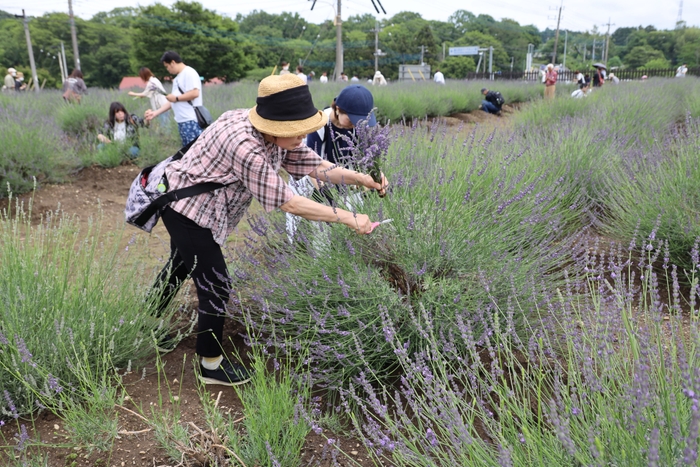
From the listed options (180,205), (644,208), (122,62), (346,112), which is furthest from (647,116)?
(122,62)

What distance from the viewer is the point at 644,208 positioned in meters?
3.28

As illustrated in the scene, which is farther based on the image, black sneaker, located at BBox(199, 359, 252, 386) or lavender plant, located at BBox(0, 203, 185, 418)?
black sneaker, located at BBox(199, 359, 252, 386)

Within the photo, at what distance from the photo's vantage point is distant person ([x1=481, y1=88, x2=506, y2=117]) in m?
13.0

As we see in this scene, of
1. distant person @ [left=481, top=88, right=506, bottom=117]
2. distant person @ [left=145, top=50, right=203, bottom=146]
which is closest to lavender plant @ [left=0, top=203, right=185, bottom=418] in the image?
distant person @ [left=145, top=50, right=203, bottom=146]

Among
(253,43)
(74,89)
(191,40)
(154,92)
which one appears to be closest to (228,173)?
(154,92)

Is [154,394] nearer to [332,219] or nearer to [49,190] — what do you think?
[332,219]

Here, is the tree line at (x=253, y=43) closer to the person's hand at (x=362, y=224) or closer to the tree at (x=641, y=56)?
the tree at (x=641, y=56)

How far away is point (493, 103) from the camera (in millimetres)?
13195

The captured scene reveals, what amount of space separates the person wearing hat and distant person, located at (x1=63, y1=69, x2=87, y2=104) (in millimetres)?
7976

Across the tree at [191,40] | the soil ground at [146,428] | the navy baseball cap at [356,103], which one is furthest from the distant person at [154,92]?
the tree at [191,40]

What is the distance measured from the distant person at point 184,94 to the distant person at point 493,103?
873 centimetres

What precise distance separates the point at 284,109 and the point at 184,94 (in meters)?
4.36

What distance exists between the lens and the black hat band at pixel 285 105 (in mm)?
2068

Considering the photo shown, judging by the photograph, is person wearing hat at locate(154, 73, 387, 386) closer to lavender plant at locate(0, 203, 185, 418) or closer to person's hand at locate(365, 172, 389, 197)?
person's hand at locate(365, 172, 389, 197)
